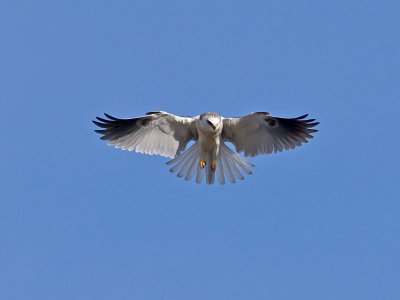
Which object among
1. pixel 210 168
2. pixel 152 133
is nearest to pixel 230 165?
pixel 210 168

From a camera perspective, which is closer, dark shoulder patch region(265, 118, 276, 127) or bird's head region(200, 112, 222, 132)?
bird's head region(200, 112, 222, 132)

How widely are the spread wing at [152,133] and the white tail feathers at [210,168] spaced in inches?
9.2

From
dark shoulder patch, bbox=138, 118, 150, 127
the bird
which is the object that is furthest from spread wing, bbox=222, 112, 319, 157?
dark shoulder patch, bbox=138, 118, 150, 127

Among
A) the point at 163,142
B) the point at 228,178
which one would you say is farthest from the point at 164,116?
the point at 228,178

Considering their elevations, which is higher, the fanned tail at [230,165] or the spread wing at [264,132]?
the spread wing at [264,132]

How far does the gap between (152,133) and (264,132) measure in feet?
5.41

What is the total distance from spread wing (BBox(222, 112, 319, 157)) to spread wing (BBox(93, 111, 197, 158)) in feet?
1.96

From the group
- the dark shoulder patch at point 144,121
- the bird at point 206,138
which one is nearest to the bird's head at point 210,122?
the bird at point 206,138

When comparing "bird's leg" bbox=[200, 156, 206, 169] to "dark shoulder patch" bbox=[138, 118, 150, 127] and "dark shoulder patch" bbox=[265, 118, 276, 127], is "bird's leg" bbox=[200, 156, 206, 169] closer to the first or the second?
"dark shoulder patch" bbox=[138, 118, 150, 127]

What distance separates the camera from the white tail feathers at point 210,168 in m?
12.8

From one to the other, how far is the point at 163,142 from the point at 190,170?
0.60m

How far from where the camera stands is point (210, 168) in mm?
12859

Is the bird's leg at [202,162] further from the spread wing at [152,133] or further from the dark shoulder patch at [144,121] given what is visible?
the dark shoulder patch at [144,121]

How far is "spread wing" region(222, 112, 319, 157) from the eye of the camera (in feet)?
41.4
